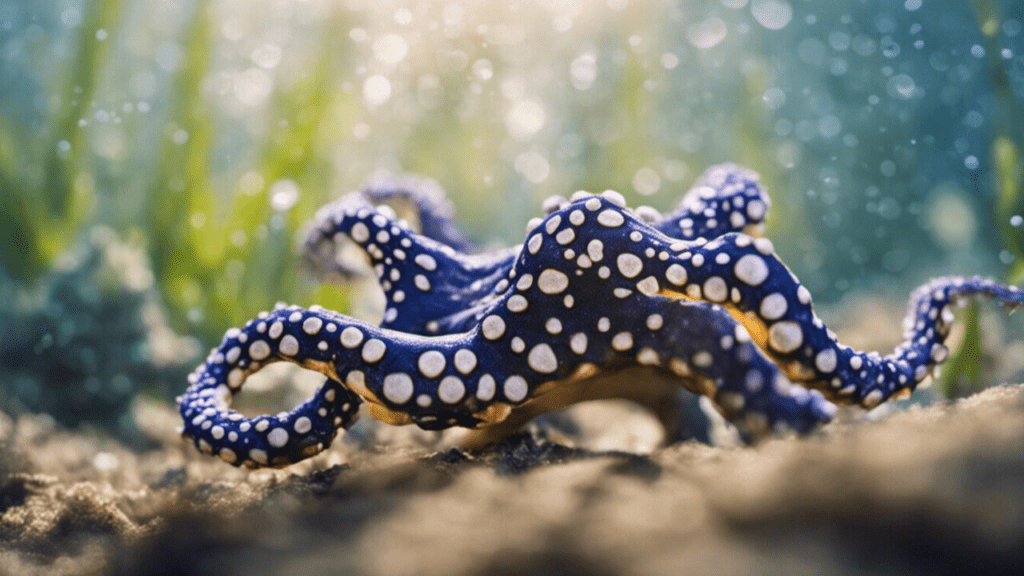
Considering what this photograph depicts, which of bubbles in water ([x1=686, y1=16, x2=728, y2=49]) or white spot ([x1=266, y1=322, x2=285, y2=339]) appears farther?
bubbles in water ([x1=686, y1=16, x2=728, y2=49])

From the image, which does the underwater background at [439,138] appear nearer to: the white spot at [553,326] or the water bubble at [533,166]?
the water bubble at [533,166]

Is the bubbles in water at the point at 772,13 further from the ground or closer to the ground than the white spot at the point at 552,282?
further from the ground

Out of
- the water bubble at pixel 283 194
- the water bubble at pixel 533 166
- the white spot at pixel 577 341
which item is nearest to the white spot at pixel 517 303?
the white spot at pixel 577 341

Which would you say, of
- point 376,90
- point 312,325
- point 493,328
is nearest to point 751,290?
point 493,328

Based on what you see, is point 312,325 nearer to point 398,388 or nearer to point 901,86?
point 398,388

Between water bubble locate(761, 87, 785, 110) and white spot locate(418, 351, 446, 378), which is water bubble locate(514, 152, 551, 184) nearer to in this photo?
water bubble locate(761, 87, 785, 110)

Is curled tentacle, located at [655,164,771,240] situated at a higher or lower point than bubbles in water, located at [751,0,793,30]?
lower

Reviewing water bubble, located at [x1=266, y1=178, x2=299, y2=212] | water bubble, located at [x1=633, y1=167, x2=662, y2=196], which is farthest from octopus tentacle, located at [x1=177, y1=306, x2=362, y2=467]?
water bubble, located at [x1=633, y1=167, x2=662, y2=196]

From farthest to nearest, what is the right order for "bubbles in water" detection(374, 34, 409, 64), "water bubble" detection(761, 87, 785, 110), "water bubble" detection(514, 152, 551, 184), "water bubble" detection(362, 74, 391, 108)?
"water bubble" detection(514, 152, 551, 184)
"water bubble" detection(761, 87, 785, 110)
"water bubble" detection(362, 74, 391, 108)
"bubbles in water" detection(374, 34, 409, 64)
